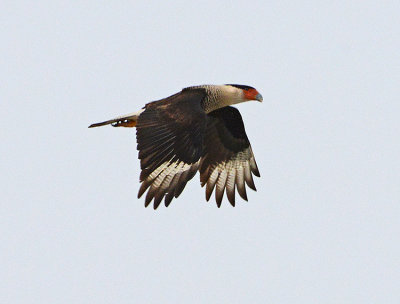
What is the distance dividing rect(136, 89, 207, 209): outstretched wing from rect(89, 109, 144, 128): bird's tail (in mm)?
836

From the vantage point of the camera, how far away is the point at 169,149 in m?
8.13

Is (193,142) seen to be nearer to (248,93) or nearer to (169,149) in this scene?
(169,149)

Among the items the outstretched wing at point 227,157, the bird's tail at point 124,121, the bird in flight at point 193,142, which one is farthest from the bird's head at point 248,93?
the bird's tail at point 124,121

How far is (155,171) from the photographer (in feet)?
26.4

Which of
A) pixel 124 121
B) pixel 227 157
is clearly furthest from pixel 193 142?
pixel 227 157

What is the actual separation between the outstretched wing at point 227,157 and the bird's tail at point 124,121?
3.55ft

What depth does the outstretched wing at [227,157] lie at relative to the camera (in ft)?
33.0

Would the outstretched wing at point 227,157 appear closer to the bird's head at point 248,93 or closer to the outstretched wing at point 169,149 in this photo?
the bird's head at point 248,93

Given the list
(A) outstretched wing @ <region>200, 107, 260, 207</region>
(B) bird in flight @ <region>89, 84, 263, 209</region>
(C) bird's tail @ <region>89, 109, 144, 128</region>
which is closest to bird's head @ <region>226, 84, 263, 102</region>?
(B) bird in flight @ <region>89, 84, 263, 209</region>

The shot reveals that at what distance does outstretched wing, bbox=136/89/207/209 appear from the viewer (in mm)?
7980

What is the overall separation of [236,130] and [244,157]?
399mm

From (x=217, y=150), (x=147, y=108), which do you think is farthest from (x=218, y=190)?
(x=147, y=108)

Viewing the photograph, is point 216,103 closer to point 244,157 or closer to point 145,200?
point 244,157

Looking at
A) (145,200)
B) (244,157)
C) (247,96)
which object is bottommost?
(145,200)
